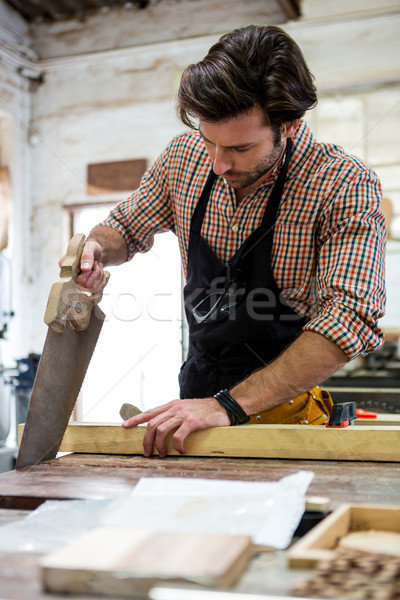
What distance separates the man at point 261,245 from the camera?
5.83 ft

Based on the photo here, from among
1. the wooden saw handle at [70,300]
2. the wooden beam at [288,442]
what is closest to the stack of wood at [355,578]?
the wooden beam at [288,442]

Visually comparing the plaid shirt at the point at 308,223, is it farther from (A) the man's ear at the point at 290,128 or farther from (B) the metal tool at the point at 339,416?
(B) the metal tool at the point at 339,416

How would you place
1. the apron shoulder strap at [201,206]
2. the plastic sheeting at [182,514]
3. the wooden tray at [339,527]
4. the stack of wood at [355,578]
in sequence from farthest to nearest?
the apron shoulder strap at [201,206], the plastic sheeting at [182,514], the wooden tray at [339,527], the stack of wood at [355,578]

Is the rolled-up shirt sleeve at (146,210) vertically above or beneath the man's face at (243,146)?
beneath

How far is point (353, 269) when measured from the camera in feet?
6.04

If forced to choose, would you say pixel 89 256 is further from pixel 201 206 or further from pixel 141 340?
pixel 141 340

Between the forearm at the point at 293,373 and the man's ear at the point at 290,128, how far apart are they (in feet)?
2.21

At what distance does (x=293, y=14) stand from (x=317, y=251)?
358 cm

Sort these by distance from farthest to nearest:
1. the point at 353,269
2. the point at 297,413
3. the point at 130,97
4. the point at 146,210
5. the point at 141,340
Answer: the point at 141,340 < the point at 130,97 < the point at 146,210 < the point at 297,413 < the point at 353,269

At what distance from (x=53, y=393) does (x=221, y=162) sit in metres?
0.86

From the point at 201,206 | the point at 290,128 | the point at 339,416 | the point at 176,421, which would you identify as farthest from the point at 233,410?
the point at 290,128

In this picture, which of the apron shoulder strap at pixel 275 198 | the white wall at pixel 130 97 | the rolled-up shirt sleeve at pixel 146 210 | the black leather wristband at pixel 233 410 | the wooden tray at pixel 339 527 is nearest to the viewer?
the wooden tray at pixel 339 527

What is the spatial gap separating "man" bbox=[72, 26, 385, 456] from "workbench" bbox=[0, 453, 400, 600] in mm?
134

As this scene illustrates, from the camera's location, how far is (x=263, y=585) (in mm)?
776
